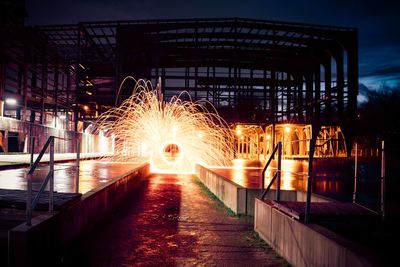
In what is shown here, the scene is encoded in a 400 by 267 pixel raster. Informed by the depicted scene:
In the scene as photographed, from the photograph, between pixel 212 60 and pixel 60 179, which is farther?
pixel 212 60

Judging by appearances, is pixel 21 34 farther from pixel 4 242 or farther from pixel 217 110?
pixel 4 242

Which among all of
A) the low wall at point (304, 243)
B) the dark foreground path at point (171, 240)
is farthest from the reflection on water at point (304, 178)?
the dark foreground path at point (171, 240)

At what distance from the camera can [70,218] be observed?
17.3 ft

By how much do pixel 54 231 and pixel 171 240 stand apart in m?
2.30

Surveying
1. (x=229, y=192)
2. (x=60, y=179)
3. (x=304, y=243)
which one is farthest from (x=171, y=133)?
(x=304, y=243)

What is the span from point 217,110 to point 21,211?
2380 centimetres

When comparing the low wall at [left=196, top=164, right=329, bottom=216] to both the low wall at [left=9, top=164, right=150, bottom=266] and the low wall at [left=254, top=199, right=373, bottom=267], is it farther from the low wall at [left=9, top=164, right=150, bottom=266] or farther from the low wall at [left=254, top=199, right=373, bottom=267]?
the low wall at [left=9, top=164, right=150, bottom=266]

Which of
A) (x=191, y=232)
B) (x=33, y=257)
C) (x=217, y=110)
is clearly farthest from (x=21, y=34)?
(x=33, y=257)

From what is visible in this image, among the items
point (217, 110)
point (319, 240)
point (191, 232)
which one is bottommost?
point (191, 232)

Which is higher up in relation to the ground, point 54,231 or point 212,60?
point 212,60

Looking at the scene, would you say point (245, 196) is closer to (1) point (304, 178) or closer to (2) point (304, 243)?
(2) point (304, 243)

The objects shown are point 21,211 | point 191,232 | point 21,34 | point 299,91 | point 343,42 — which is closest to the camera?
point 21,211

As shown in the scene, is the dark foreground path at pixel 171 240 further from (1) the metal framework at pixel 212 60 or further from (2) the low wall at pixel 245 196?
(1) the metal framework at pixel 212 60

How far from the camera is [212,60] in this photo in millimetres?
30438
